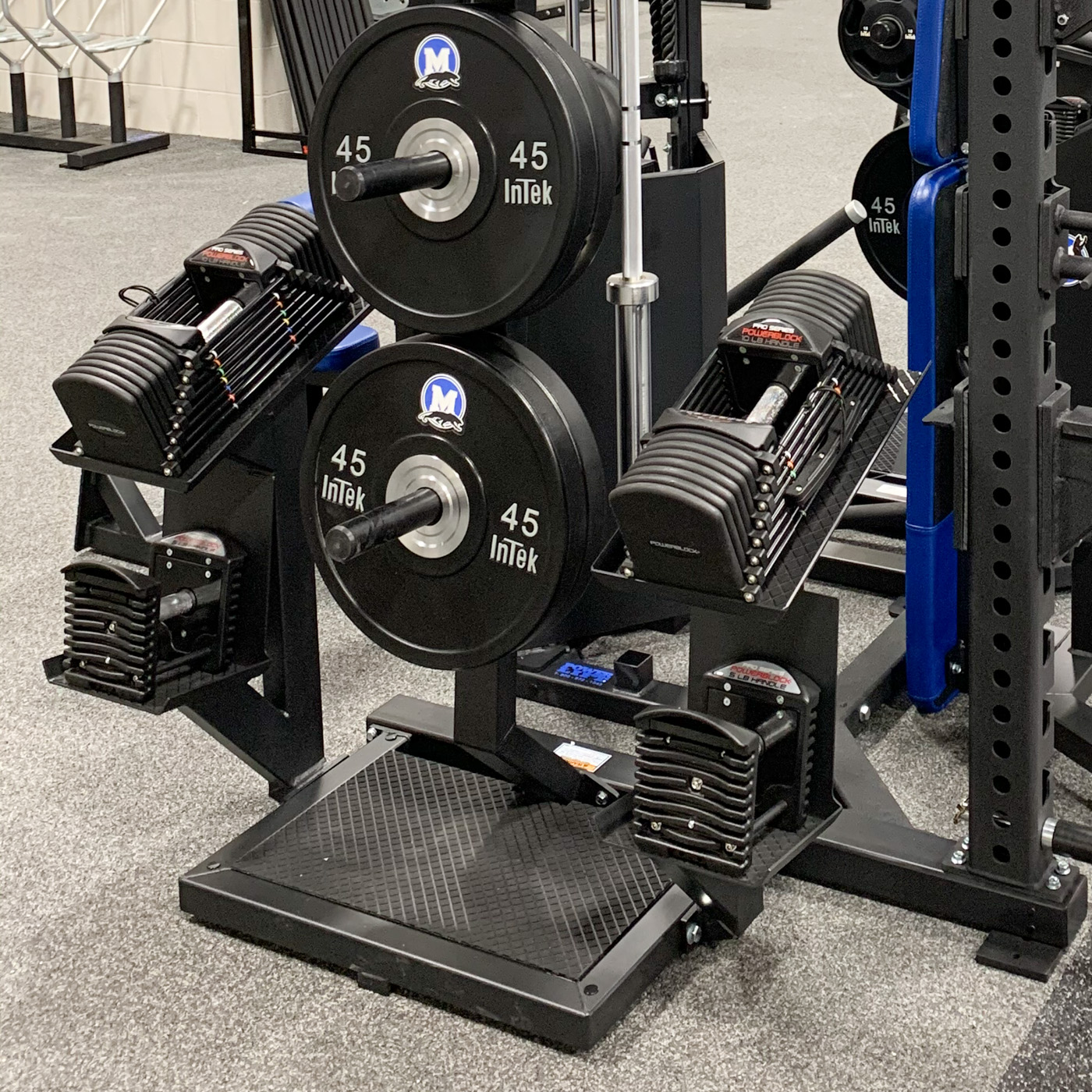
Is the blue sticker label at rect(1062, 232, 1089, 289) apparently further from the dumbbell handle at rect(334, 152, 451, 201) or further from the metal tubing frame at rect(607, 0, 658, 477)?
the dumbbell handle at rect(334, 152, 451, 201)

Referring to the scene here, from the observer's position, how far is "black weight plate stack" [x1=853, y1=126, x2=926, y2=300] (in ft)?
9.72

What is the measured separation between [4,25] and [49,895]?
5.82 m

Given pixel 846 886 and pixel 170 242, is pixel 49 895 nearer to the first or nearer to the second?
pixel 846 886

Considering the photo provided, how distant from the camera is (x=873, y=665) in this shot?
2.64 m

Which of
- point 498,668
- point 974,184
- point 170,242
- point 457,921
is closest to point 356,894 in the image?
point 457,921

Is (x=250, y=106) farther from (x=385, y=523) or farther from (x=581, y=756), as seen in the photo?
(x=385, y=523)

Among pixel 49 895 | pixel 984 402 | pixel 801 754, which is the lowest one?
pixel 49 895

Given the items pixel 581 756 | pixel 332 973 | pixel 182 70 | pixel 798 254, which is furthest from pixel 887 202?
pixel 182 70

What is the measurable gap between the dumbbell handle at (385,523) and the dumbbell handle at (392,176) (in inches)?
14.0

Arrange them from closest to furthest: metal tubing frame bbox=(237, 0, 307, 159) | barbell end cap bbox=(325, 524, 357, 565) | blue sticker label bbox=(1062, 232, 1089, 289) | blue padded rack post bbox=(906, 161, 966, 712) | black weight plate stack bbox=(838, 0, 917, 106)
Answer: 1. barbell end cap bbox=(325, 524, 357, 565)
2. blue padded rack post bbox=(906, 161, 966, 712)
3. blue sticker label bbox=(1062, 232, 1089, 289)
4. black weight plate stack bbox=(838, 0, 917, 106)
5. metal tubing frame bbox=(237, 0, 307, 159)

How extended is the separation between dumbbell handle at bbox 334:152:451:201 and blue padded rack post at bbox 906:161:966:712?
29.2 inches

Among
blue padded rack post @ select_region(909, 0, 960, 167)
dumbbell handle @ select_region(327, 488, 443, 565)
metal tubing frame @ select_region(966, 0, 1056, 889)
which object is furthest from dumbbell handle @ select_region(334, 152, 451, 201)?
blue padded rack post @ select_region(909, 0, 960, 167)

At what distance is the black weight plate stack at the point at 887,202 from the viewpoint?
Result: 2963 millimetres

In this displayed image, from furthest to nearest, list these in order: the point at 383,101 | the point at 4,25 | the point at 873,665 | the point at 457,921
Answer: the point at 4,25 < the point at 873,665 < the point at 457,921 < the point at 383,101
